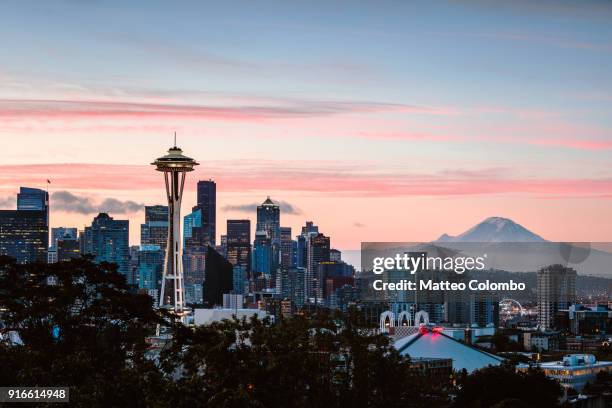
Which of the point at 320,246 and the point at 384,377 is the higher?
the point at 320,246

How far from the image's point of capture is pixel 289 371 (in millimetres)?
24094

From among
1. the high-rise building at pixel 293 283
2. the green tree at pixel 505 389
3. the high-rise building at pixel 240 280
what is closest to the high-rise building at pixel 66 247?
the high-rise building at pixel 240 280

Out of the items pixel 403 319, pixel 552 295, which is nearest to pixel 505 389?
pixel 403 319

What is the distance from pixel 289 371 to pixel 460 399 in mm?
15003

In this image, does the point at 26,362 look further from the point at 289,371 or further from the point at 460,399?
the point at 460,399

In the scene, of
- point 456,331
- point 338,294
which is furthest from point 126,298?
point 338,294

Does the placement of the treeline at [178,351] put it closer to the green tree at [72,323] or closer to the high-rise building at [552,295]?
the green tree at [72,323]

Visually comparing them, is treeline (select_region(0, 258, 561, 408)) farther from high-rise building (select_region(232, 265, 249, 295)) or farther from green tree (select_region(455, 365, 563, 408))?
high-rise building (select_region(232, 265, 249, 295))

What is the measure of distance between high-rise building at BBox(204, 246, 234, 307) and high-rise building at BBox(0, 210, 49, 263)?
31809mm

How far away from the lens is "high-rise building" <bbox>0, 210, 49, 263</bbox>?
142 metres

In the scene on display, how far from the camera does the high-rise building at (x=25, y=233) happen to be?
5591 inches

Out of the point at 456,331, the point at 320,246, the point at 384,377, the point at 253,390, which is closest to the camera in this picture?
the point at 253,390

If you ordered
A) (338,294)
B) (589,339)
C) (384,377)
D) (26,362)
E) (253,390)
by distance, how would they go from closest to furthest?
(26,362) → (253,390) → (384,377) → (589,339) → (338,294)

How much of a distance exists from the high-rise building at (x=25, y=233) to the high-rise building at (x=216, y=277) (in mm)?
31809
